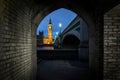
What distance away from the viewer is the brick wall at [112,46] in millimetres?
5676

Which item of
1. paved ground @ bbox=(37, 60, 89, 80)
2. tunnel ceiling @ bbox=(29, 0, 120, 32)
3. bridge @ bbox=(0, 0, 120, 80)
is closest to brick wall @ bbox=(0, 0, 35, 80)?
bridge @ bbox=(0, 0, 120, 80)

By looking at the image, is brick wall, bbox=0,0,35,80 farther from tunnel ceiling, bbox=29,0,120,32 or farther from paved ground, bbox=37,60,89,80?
paved ground, bbox=37,60,89,80

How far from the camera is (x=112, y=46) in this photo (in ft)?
18.7

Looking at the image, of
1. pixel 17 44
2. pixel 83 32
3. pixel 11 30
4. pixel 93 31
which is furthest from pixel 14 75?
pixel 83 32

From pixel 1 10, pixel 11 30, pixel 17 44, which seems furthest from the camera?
pixel 17 44

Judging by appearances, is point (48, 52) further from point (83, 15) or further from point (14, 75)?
point (14, 75)

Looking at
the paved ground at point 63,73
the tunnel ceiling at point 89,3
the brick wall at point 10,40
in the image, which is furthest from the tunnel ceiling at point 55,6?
the paved ground at point 63,73

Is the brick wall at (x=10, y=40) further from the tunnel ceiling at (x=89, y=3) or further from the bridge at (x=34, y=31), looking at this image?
the tunnel ceiling at (x=89, y=3)

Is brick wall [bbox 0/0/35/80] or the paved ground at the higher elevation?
brick wall [bbox 0/0/35/80]

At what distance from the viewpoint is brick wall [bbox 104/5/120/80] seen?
5676 millimetres

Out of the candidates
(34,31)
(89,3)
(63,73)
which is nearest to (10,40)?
(34,31)

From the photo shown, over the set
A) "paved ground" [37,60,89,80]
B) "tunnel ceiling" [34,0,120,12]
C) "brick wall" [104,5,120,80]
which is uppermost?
"tunnel ceiling" [34,0,120,12]

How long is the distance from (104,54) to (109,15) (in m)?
1.34

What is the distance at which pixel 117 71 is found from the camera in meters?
5.66
